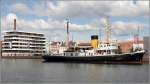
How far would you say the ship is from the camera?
50500mm

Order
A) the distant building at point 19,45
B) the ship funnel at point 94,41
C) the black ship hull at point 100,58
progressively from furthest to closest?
the distant building at point 19,45
the ship funnel at point 94,41
the black ship hull at point 100,58

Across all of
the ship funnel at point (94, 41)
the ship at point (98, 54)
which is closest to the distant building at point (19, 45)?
the ship at point (98, 54)

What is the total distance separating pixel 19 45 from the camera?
84438 millimetres

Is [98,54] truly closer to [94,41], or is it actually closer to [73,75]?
[94,41]

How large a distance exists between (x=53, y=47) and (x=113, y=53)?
33.5 meters

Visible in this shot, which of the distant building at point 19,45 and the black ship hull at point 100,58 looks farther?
the distant building at point 19,45

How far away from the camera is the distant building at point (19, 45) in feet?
276

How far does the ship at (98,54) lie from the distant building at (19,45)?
2240 centimetres

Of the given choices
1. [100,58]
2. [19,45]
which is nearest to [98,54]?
[100,58]

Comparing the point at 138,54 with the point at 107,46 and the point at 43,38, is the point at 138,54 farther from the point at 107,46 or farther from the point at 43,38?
the point at 43,38

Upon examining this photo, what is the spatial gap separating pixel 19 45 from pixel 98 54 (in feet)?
113

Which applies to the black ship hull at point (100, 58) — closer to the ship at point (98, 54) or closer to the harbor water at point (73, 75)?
the ship at point (98, 54)

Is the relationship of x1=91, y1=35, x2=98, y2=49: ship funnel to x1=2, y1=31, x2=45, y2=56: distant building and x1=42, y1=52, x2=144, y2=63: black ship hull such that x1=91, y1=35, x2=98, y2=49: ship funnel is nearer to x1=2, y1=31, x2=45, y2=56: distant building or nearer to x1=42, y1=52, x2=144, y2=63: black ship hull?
x1=42, y1=52, x2=144, y2=63: black ship hull

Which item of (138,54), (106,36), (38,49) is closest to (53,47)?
(38,49)
